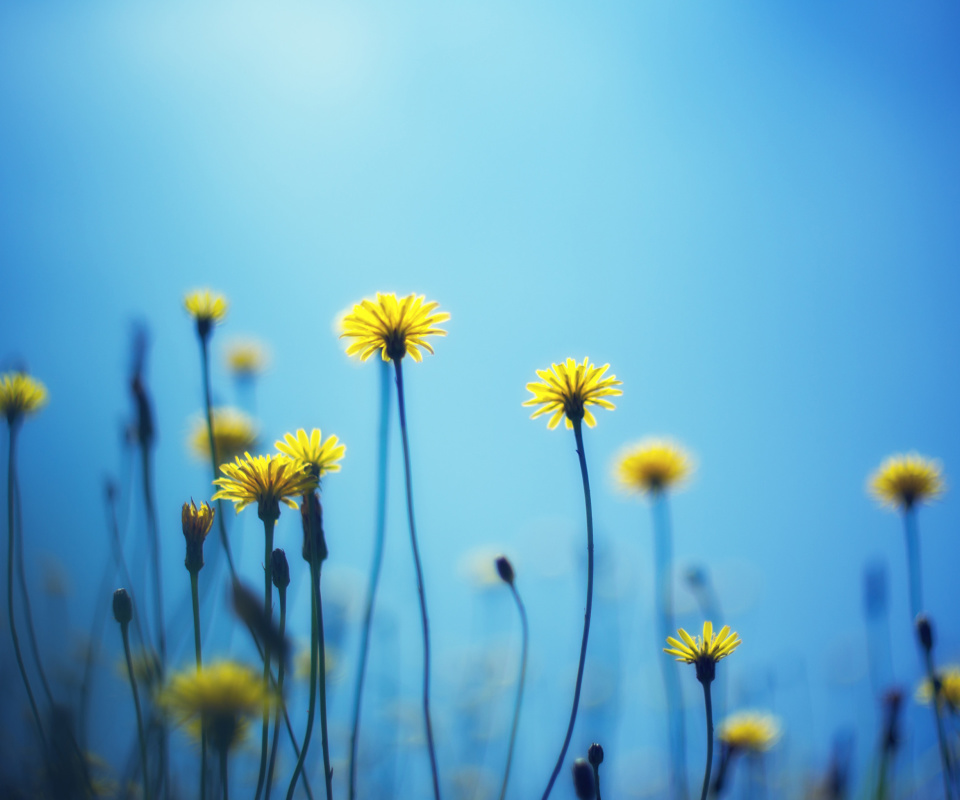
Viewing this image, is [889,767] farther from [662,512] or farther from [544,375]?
[544,375]

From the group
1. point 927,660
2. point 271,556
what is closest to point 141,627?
point 271,556

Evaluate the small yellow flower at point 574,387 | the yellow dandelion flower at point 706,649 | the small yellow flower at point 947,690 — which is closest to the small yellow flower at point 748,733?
the small yellow flower at point 947,690

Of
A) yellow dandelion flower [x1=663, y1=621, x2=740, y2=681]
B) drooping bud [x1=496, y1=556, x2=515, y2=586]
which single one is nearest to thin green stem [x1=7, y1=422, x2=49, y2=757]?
drooping bud [x1=496, y1=556, x2=515, y2=586]

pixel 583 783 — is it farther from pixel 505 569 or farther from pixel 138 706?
pixel 138 706

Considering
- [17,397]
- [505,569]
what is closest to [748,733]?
[505,569]

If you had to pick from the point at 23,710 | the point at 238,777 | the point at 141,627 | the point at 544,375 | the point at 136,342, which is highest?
the point at 136,342
